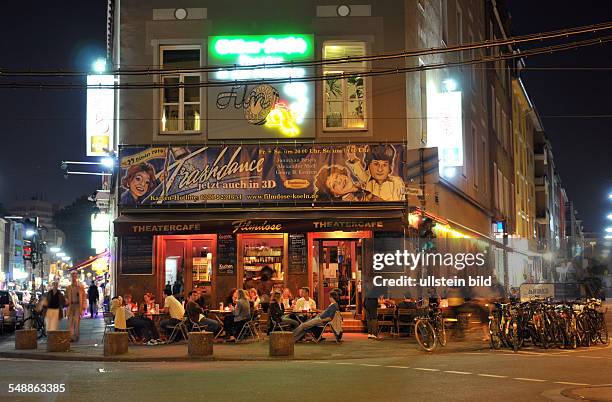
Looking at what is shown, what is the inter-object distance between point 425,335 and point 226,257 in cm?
725

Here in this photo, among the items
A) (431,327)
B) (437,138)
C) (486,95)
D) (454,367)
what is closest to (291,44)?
(437,138)

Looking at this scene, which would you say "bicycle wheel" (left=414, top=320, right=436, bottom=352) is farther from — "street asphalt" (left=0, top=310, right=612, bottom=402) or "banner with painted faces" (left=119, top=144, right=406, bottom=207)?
"banner with painted faces" (left=119, top=144, right=406, bottom=207)

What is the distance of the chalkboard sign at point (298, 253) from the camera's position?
22312mm

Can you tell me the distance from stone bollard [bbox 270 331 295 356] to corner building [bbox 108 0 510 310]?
18.6 ft

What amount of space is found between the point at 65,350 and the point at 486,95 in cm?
2750

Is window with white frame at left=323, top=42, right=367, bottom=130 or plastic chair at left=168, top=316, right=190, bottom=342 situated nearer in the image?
plastic chair at left=168, top=316, right=190, bottom=342

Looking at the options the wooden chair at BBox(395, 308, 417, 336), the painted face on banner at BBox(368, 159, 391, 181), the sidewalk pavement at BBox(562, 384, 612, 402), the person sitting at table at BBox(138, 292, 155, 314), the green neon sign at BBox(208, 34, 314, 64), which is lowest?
the sidewalk pavement at BBox(562, 384, 612, 402)

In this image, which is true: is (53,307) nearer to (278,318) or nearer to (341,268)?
(278,318)

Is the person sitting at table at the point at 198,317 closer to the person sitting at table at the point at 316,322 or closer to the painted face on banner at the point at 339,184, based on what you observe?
the person sitting at table at the point at 316,322

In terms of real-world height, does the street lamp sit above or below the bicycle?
above

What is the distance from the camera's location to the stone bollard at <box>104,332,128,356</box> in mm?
16531

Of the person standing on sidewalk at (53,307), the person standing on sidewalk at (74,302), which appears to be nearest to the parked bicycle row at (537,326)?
the person standing on sidewalk at (74,302)

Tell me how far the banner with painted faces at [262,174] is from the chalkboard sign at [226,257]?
50.6 inches

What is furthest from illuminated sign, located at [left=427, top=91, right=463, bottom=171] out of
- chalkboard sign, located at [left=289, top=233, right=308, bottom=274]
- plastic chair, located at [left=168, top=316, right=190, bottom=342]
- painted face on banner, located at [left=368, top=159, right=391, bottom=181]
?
plastic chair, located at [left=168, top=316, right=190, bottom=342]
